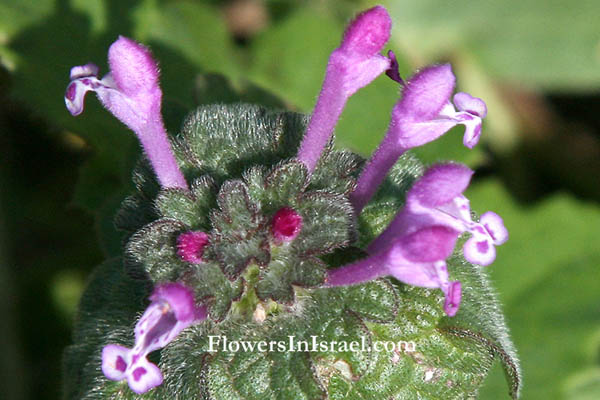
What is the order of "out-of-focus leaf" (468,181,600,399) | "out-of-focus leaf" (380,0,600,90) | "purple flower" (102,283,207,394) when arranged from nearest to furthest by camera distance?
"purple flower" (102,283,207,394) < "out-of-focus leaf" (468,181,600,399) < "out-of-focus leaf" (380,0,600,90)

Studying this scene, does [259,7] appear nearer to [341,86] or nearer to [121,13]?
[121,13]

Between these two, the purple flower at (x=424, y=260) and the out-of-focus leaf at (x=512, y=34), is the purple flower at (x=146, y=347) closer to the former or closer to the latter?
the purple flower at (x=424, y=260)

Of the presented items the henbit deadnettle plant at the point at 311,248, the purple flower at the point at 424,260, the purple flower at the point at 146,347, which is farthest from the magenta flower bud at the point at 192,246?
the purple flower at the point at 424,260

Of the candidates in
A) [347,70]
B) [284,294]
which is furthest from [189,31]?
[284,294]

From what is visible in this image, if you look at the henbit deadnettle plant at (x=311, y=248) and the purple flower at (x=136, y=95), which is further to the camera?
the purple flower at (x=136, y=95)

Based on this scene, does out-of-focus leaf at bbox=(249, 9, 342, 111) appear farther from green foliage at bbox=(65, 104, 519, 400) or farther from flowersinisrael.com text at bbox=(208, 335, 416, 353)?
flowersinisrael.com text at bbox=(208, 335, 416, 353)

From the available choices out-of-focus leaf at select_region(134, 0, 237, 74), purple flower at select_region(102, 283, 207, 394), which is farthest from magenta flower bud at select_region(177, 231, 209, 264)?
out-of-focus leaf at select_region(134, 0, 237, 74)
